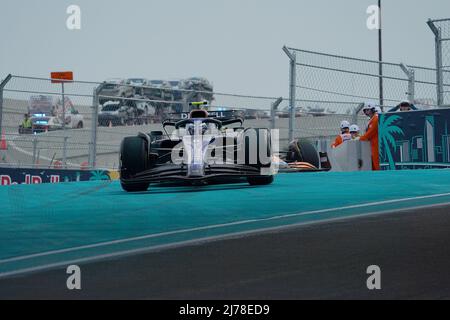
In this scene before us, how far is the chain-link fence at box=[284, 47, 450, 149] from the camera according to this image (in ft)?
51.4

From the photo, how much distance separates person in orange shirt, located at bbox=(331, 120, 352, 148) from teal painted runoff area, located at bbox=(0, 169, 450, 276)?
4166 millimetres

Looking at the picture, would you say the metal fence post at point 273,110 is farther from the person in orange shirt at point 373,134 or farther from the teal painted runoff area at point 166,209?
the teal painted runoff area at point 166,209

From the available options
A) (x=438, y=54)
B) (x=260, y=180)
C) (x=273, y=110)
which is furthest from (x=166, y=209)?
(x=438, y=54)

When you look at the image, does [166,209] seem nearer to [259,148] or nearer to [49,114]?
[259,148]

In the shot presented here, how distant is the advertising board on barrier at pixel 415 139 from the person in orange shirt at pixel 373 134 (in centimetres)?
12

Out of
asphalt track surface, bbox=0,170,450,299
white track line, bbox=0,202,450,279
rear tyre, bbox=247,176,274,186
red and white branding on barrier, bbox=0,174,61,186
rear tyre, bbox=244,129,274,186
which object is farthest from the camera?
red and white branding on barrier, bbox=0,174,61,186

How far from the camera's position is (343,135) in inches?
665

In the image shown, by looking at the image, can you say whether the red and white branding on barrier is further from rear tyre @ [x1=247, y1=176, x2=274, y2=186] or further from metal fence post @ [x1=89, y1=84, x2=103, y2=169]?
rear tyre @ [x1=247, y1=176, x2=274, y2=186]

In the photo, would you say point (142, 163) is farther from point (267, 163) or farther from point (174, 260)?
point (174, 260)

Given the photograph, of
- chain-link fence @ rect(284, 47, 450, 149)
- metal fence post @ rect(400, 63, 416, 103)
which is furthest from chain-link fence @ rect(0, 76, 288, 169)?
metal fence post @ rect(400, 63, 416, 103)

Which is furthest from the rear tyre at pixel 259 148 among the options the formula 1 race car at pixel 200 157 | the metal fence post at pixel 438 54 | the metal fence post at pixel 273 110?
the metal fence post at pixel 438 54
